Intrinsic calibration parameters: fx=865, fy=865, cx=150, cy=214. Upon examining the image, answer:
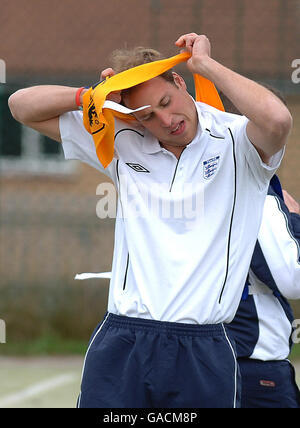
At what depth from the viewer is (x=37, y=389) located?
21.0 ft

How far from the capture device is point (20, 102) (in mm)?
3227

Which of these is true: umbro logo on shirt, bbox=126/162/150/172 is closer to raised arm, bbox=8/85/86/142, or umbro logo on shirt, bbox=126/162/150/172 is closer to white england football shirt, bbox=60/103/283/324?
white england football shirt, bbox=60/103/283/324

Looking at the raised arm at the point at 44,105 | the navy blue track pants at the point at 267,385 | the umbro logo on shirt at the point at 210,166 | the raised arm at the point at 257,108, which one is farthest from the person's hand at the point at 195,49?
the navy blue track pants at the point at 267,385

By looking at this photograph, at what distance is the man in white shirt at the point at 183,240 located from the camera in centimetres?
287

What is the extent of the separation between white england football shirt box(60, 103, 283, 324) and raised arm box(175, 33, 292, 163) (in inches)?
2.7

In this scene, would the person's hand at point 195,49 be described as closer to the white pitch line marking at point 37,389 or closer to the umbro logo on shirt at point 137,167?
the umbro logo on shirt at point 137,167

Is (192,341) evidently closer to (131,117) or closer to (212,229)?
(212,229)

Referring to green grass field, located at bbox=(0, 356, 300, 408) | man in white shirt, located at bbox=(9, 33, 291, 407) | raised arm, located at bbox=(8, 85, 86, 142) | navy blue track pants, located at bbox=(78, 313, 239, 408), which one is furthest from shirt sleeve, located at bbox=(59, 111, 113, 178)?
green grass field, located at bbox=(0, 356, 300, 408)

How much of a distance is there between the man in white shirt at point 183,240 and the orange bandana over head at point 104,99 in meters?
0.07

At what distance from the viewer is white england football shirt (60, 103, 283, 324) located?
2898 mm

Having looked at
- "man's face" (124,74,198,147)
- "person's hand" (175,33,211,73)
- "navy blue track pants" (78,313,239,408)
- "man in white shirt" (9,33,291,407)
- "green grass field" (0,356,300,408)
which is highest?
"person's hand" (175,33,211,73)

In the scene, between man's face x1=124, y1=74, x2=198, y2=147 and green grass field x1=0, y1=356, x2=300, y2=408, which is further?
green grass field x1=0, y1=356, x2=300, y2=408
